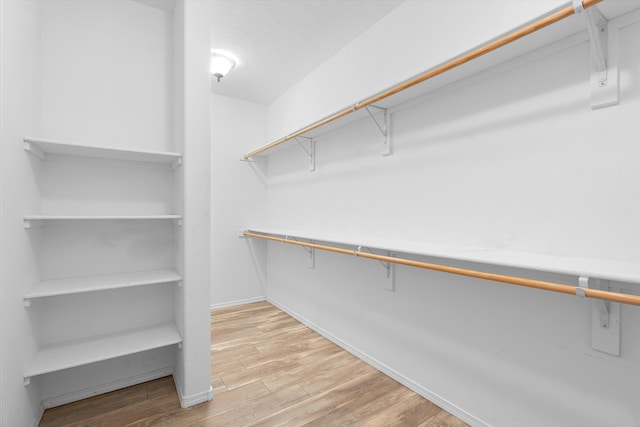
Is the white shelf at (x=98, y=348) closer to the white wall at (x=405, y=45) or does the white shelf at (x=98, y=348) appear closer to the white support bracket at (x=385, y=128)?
the white support bracket at (x=385, y=128)

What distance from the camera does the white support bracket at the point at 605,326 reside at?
3.53 feet

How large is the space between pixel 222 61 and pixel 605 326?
307cm

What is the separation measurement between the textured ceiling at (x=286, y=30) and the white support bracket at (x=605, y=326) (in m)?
2.03

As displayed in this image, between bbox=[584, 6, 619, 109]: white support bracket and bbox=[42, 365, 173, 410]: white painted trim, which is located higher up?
bbox=[584, 6, 619, 109]: white support bracket

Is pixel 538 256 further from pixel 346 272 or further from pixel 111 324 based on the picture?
pixel 111 324

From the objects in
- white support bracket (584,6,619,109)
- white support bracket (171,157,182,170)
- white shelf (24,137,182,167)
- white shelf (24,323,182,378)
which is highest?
white support bracket (584,6,619,109)

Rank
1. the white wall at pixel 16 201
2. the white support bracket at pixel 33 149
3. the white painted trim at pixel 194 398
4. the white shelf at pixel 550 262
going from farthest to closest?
1. the white painted trim at pixel 194 398
2. the white support bracket at pixel 33 149
3. the white wall at pixel 16 201
4. the white shelf at pixel 550 262

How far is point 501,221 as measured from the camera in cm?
143

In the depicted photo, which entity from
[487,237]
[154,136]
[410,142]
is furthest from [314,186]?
[487,237]

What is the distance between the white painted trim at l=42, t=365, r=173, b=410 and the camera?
68.2 inches

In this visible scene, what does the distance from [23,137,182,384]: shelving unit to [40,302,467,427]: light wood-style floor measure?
0.34 metres

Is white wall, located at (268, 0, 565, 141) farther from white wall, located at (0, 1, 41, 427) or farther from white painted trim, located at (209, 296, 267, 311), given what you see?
white painted trim, located at (209, 296, 267, 311)

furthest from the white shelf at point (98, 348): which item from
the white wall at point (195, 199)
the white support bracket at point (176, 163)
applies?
the white support bracket at point (176, 163)

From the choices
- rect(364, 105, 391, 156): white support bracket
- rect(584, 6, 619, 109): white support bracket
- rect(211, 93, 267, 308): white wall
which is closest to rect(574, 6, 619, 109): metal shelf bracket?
rect(584, 6, 619, 109): white support bracket
